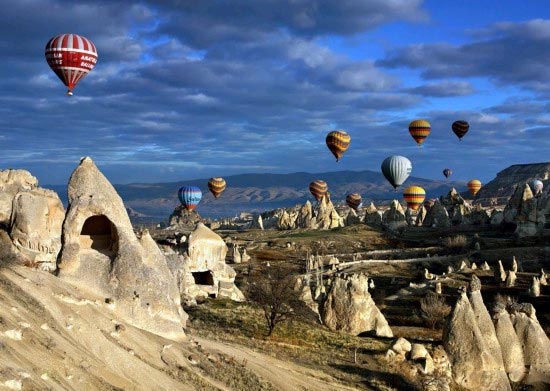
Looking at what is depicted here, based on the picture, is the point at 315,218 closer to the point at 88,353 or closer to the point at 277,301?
the point at 277,301

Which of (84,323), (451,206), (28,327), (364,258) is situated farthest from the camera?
(451,206)

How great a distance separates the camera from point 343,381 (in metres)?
22.7

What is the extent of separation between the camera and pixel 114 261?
18.5m

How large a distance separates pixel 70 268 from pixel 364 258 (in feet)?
254

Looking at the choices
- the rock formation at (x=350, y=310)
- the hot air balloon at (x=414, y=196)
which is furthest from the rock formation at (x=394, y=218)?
the rock formation at (x=350, y=310)

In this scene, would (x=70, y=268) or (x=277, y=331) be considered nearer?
(x=70, y=268)

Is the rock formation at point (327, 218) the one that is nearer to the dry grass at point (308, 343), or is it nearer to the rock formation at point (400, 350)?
the dry grass at point (308, 343)

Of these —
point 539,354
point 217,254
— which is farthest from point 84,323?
point 217,254

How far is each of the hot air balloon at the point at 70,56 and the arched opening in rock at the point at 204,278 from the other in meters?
17.6

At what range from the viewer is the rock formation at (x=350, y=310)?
112 feet

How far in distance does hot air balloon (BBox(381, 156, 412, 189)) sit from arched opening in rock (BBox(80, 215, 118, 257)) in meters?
93.0

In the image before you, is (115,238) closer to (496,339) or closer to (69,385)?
(69,385)

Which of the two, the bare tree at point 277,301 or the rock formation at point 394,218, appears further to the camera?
the rock formation at point 394,218

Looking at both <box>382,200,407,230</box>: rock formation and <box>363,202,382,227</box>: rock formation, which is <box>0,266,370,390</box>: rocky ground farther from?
<box>363,202,382,227</box>: rock formation
